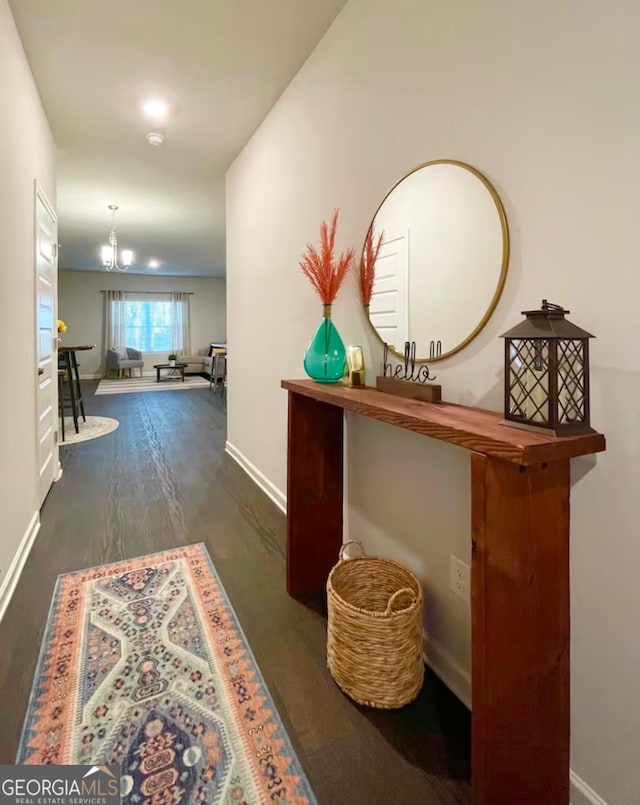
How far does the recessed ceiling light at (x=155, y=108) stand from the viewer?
8.65 ft

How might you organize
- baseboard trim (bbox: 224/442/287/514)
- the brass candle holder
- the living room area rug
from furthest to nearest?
the living room area rug
baseboard trim (bbox: 224/442/287/514)
the brass candle holder

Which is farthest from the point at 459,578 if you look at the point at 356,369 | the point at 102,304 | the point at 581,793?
the point at 102,304

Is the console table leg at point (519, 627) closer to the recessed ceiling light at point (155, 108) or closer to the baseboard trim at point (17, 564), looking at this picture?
the baseboard trim at point (17, 564)

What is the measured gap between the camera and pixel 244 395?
3492mm

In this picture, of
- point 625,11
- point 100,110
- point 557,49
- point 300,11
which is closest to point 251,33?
point 300,11

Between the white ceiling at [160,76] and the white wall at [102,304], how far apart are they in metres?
6.10

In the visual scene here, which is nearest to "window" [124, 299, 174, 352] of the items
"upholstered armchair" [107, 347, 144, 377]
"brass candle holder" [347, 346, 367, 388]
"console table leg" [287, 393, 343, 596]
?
"upholstered armchair" [107, 347, 144, 377]

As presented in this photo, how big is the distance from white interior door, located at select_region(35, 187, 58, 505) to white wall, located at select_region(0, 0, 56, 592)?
14 cm

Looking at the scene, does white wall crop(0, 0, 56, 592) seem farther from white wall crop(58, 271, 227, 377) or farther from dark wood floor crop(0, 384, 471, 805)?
white wall crop(58, 271, 227, 377)

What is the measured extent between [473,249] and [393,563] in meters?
1.07

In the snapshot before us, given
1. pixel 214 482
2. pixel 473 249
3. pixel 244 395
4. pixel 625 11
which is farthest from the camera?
pixel 244 395

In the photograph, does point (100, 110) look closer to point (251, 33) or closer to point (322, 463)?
point (251, 33)

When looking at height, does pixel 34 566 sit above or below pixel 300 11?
below

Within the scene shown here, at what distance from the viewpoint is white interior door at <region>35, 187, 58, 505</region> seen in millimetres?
2611
